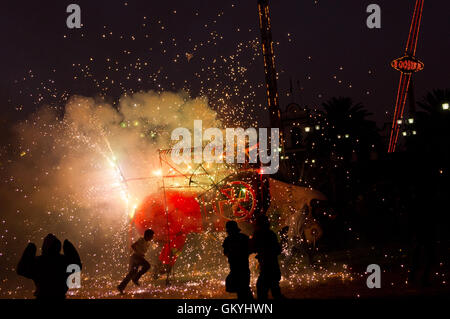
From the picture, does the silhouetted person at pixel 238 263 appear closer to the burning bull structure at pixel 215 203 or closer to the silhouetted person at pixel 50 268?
the silhouetted person at pixel 50 268

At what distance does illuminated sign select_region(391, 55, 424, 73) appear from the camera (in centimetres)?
1295

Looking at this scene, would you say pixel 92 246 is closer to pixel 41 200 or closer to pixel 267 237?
pixel 41 200

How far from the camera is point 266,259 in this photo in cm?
626

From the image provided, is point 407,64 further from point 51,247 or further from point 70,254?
point 51,247

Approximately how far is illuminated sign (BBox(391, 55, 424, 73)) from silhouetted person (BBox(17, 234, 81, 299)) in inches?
482

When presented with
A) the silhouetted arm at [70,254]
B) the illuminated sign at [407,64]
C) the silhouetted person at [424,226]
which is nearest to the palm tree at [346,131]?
the illuminated sign at [407,64]

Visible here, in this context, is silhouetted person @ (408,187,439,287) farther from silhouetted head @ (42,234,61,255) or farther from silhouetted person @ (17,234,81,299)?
silhouetted head @ (42,234,61,255)

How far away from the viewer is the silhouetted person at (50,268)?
522 cm

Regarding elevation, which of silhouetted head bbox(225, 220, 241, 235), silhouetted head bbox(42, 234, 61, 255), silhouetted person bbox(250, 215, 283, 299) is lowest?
silhouetted person bbox(250, 215, 283, 299)

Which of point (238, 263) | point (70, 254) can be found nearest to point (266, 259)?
point (238, 263)

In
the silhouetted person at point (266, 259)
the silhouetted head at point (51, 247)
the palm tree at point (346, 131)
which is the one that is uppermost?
the palm tree at point (346, 131)

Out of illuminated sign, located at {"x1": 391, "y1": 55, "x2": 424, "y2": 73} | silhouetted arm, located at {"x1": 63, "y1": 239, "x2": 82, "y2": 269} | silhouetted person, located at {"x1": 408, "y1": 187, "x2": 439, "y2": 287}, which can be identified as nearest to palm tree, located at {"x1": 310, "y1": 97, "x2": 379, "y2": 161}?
illuminated sign, located at {"x1": 391, "y1": 55, "x2": 424, "y2": 73}

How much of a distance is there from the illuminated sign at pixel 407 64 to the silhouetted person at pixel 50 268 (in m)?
12.2
